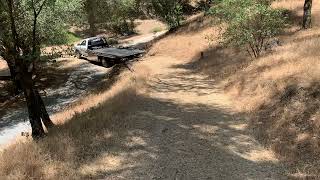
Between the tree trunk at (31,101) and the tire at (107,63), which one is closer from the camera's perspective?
the tree trunk at (31,101)

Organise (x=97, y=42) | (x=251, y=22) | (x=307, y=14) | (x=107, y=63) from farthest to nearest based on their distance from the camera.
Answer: (x=97, y=42) < (x=107, y=63) < (x=307, y=14) < (x=251, y=22)

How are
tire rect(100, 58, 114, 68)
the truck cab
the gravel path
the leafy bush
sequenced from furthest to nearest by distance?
the truck cab → tire rect(100, 58, 114, 68) → the leafy bush → the gravel path

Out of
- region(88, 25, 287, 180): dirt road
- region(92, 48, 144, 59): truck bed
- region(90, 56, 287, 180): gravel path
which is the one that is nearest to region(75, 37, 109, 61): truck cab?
region(92, 48, 144, 59): truck bed

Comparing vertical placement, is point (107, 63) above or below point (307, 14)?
below

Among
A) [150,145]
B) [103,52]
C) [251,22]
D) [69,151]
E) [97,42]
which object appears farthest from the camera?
[97,42]

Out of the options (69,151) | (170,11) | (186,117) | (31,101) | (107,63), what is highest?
(170,11)

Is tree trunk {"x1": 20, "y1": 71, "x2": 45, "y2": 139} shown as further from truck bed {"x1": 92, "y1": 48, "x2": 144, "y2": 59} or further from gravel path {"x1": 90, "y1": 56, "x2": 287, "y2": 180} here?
truck bed {"x1": 92, "y1": 48, "x2": 144, "y2": 59}

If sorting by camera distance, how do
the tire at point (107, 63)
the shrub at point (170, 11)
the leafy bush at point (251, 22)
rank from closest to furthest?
1. the leafy bush at point (251, 22)
2. the tire at point (107, 63)
3. the shrub at point (170, 11)

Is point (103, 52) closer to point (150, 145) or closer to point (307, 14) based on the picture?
point (307, 14)

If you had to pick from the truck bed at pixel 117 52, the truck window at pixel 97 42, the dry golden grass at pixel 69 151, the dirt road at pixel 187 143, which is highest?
the truck window at pixel 97 42

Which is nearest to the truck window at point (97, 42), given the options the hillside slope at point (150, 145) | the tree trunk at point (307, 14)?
the tree trunk at point (307, 14)

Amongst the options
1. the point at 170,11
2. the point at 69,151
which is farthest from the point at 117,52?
the point at 69,151

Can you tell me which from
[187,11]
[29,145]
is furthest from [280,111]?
[187,11]

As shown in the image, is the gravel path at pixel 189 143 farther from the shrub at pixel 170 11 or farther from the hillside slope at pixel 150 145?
the shrub at pixel 170 11
